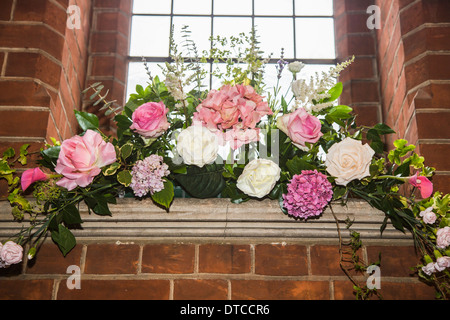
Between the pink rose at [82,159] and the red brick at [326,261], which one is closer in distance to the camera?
the pink rose at [82,159]

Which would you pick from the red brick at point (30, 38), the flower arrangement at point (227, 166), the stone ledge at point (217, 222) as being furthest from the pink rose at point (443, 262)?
the red brick at point (30, 38)

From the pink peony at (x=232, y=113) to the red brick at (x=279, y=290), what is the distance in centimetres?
40

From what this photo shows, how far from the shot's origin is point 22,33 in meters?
1.59

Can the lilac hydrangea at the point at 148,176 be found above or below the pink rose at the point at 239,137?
below

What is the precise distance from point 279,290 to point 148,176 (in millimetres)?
489

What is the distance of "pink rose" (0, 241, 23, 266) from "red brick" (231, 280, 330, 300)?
1.88ft

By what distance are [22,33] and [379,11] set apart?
139 cm

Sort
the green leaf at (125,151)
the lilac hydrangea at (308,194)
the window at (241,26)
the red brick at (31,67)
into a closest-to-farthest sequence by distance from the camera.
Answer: the lilac hydrangea at (308,194) → the green leaf at (125,151) → the red brick at (31,67) → the window at (241,26)

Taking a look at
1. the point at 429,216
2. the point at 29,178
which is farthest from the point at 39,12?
the point at 429,216

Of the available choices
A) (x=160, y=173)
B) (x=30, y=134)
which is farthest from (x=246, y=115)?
(x=30, y=134)

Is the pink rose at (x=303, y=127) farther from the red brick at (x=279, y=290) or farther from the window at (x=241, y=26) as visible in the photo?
the window at (x=241, y=26)

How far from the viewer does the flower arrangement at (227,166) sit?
1.22 m

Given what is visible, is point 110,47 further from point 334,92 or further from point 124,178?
point 334,92

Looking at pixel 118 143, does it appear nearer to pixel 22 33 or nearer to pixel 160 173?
pixel 160 173
